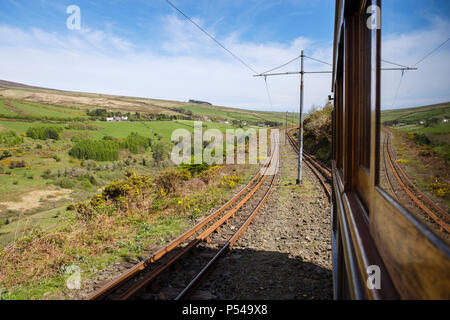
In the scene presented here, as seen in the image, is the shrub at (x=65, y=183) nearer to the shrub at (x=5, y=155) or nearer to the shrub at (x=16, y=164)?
the shrub at (x=16, y=164)

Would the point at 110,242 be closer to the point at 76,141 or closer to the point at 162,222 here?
the point at 162,222

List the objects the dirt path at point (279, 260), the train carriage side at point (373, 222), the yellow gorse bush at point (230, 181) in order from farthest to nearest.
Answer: the yellow gorse bush at point (230, 181) → the dirt path at point (279, 260) → the train carriage side at point (373, 222)

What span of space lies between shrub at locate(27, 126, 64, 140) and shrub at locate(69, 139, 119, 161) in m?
10.1

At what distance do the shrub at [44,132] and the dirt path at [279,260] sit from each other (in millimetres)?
68590

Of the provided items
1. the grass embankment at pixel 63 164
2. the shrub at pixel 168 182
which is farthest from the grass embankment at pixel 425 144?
the grass embankment at pixel 63 164

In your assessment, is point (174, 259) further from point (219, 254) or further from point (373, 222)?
point (373, 222)

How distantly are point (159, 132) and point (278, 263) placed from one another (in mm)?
60952

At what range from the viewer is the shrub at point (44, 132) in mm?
59281

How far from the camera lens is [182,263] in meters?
5.37

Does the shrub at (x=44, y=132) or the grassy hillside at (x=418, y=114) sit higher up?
the shrub at (x=44, y=132)

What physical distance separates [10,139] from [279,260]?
233ft

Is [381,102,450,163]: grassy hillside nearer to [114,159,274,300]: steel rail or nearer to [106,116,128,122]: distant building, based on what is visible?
[114,159,274,300]: steel rail

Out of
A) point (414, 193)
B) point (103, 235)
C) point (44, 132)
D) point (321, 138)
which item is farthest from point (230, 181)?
point (44, 132)
